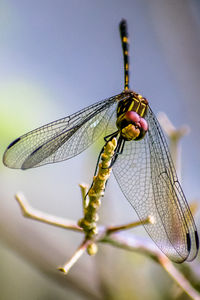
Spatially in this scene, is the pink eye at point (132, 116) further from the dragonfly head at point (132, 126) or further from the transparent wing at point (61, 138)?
the transparent wing at point (61, 138)

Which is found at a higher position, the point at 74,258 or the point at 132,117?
the point at 132,117

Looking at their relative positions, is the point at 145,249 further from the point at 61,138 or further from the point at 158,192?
the point at 61,138

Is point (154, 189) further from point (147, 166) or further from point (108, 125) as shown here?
point (108, 125)

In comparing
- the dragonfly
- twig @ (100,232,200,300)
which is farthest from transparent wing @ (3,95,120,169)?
twig @ (100,232,200,300)

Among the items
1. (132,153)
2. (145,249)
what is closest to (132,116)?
(132,153)

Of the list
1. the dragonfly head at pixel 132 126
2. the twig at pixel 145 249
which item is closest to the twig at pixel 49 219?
the twig at pixel 145 249

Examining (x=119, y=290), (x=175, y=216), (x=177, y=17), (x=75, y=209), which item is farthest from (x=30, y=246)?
(x=177, y=17)

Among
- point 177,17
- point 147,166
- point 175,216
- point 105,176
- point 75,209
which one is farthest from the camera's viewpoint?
point 75,209
